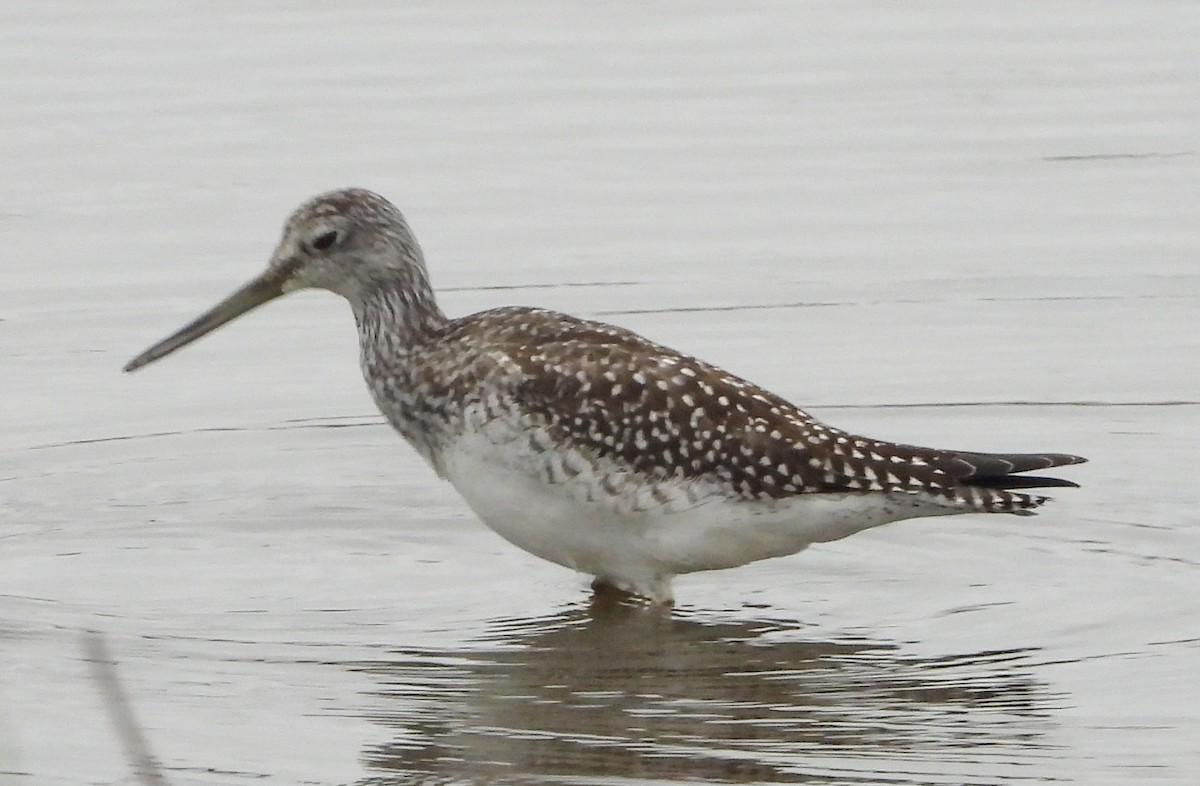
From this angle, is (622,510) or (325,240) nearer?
(622,510)

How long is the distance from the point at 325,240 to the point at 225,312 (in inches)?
23.2

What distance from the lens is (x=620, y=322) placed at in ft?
45.3

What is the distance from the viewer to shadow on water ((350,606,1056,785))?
855cm

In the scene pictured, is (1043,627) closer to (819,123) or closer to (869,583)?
(869,583)

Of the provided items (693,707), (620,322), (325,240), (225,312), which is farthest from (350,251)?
(620,322)

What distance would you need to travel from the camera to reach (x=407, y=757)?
872 cm

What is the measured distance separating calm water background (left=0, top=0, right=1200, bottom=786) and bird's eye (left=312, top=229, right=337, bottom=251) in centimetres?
136

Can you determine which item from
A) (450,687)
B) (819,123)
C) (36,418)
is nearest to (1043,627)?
(450,687)

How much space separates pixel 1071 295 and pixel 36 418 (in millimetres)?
5678

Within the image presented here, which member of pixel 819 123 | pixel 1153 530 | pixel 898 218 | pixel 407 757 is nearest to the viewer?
pixel 407 757

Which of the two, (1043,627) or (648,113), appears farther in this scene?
(648,113)

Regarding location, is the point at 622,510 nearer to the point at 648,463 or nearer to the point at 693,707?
the point at 648,463

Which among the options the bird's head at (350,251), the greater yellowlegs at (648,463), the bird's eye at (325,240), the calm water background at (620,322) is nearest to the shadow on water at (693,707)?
the calm water background at (620,322)

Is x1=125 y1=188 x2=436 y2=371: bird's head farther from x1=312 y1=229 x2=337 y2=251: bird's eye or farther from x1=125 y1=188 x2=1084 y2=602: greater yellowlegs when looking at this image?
x1=125 y1=188 x2=1084 y2=602: greater yellowlegs
